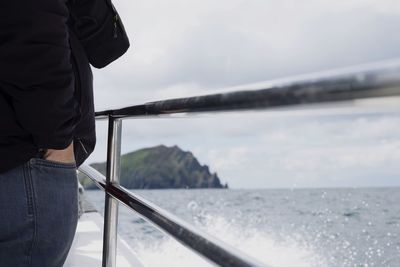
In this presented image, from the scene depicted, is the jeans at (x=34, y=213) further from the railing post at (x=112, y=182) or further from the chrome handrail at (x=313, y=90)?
the railing post at (x=112, y=182)

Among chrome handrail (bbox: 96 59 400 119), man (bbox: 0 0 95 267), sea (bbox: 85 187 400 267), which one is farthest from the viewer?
sea (bbox: 85 187 400 267)

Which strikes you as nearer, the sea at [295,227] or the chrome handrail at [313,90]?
the chrome handrail at [313,90]

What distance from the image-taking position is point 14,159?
0.78 meters

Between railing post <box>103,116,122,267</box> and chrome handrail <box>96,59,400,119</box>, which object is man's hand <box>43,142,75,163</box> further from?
railing post <box>103,116,122,267</box>

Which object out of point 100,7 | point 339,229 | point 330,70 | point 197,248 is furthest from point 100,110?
point 339,229

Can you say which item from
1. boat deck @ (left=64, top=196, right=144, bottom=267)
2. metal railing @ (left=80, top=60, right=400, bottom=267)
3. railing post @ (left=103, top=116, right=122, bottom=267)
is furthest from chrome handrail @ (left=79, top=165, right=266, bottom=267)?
boat deck @ (left=64, top=196, right=144, bottom=267)

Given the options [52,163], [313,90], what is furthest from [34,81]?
[313,90]

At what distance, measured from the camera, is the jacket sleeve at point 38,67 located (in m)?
0.72

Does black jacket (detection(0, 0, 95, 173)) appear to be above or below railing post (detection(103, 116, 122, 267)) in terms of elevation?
above

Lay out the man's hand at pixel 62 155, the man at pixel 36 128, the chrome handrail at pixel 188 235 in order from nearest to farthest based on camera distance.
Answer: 1. the chrome handrail at pixel 188 235
2. the man at pixel 36 128
3. the man's hand at pixel 62 155

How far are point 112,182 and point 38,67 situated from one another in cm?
68

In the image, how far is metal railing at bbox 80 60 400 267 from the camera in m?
0.41

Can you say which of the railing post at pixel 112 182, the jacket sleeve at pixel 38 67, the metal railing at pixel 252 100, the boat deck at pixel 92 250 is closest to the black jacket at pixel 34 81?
the jacket sleeve at pixel 38 67

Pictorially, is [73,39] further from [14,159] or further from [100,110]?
[100,110]
